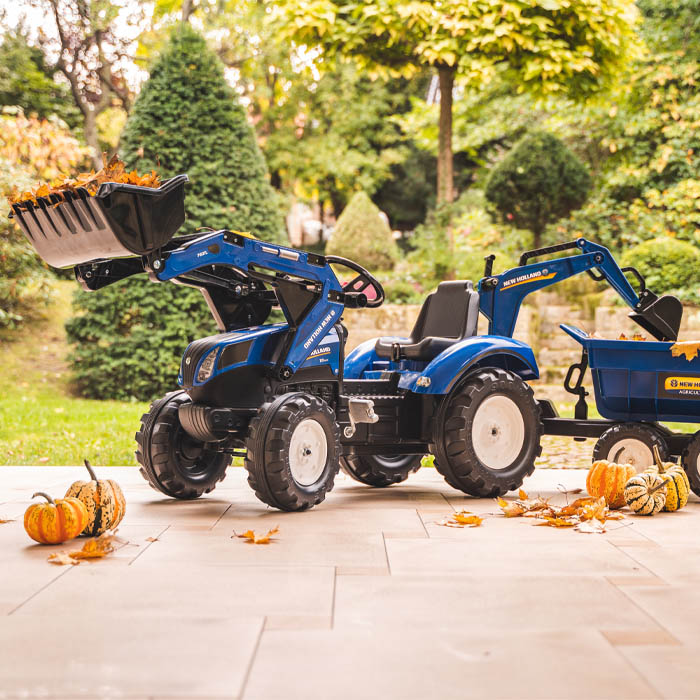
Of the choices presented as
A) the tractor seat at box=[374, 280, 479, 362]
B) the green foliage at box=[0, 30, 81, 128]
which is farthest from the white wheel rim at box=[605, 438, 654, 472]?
the green foliage at box=[0, 30, 81, 128]

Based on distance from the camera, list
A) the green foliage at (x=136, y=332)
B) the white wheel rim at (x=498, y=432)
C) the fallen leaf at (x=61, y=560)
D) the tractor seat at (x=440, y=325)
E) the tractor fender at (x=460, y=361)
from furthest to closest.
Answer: the green foliage at (x=136, y=332)
the tractor seat at (x=440, y=325)
the white wheel rim at (x=498, y=432)
the tractor fender at (x=460, y=361)
the fallen leaf at (x=61, y=560)

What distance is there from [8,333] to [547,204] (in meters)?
8.29

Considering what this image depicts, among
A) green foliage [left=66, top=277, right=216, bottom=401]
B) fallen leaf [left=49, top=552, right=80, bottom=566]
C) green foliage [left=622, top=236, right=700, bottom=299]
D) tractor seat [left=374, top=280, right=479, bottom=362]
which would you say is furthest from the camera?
green foliage [left=622, top=236, right=700, bottom=299]

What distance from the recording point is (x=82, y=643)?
2865 mm

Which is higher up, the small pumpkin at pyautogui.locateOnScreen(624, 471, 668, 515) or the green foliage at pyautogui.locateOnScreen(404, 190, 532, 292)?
the green foliage at pyautogui.locateOnScreen(404, 190, 532, 292)

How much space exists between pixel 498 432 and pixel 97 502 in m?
2.67

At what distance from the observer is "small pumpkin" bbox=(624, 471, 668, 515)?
16.9 ft

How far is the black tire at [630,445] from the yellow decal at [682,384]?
299mm

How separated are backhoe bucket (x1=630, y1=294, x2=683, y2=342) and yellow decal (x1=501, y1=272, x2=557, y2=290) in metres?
0.67

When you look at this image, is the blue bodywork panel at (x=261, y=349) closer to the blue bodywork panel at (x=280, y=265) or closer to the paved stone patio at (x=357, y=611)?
the blue bodywork panel at (x=280, y=265)

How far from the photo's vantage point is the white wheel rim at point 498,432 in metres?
5.86

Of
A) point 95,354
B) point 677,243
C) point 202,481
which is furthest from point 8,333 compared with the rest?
point 677,243

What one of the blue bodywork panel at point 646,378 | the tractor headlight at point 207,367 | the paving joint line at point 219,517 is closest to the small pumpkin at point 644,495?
the blue bodywork panel at point 646,378

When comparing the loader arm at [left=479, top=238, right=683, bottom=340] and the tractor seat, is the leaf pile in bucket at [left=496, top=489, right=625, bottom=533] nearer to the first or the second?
the tractor seat
